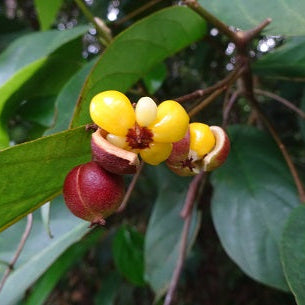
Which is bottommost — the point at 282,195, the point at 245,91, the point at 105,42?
the point at 282,195

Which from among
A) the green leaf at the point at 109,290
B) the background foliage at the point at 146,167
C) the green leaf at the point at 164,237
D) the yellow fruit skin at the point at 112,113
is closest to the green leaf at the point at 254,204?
the background foliage at the point at 146,167

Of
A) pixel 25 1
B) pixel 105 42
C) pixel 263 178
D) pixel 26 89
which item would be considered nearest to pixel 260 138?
pixel 263 178

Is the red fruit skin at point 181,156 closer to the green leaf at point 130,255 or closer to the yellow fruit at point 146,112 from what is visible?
the yellow fruit at point 146,112

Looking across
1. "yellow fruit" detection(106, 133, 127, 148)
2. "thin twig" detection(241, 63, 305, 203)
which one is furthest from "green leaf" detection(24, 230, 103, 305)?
"yellow fruit" detection(106, 133, 127, 148)

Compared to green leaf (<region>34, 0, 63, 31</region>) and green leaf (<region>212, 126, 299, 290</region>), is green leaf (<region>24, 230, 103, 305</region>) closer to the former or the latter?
green leaf (<region>212, 126, 299, 290</region>)

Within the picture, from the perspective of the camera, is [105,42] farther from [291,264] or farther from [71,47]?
[291,264]

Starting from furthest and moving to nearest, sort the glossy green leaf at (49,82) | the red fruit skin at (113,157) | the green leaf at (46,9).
Answer: the green leaf at (46,9) → the glossy green leaf at (49,82) → the red fruit skin at (113,157)

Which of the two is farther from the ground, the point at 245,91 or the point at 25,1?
the point at 25,1
